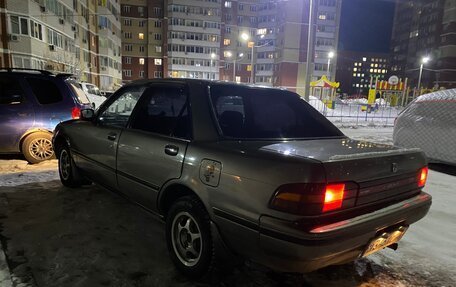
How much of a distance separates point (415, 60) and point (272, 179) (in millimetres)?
111197

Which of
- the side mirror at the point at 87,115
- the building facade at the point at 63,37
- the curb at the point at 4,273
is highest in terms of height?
the building facade at the point at 63,37

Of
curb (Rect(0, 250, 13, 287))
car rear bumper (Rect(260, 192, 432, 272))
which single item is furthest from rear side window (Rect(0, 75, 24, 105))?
car rear bumper (Rect(260, 192, 432, 272))

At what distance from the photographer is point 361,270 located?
3.22 metres

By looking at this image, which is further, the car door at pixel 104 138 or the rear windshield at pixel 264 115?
the car door at pixel 104 138

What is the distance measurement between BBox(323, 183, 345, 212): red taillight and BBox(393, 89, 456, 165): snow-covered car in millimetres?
6743

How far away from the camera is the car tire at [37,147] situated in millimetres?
6609

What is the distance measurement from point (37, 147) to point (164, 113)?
4585 millimetres

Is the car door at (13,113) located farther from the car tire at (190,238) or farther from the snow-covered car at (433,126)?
the snow-covered car at (433,126)

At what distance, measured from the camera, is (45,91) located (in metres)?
6.76

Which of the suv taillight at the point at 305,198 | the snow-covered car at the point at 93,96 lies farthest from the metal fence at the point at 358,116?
the suv taillight at the point at 305,198

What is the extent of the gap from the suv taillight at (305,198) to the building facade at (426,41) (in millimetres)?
64239

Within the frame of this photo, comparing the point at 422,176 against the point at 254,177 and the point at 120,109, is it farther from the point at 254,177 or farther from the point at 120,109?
the point at 120,109

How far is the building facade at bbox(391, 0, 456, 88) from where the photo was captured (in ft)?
246

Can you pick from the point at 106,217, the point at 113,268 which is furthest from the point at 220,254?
the point at 106,217
